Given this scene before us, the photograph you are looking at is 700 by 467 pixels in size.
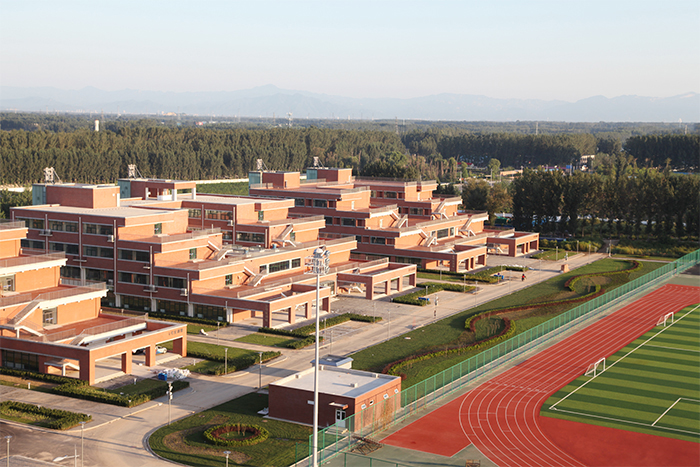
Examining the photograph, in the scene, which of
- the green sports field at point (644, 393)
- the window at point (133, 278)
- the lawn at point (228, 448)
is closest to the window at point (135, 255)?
the window at point (133, 278)

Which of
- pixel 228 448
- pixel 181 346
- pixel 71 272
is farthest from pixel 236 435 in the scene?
pixel 71 272

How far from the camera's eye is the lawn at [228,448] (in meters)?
36.9

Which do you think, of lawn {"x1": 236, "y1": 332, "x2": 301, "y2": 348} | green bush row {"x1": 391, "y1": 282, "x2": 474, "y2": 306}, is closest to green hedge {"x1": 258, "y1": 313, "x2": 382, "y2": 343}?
lawn {"x1": 236, "y1": 332, "x2": 301, "y2": 348}

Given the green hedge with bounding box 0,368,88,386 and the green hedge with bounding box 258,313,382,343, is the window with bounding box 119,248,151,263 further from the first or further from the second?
the green hedge with bounding box 0,368,88,386

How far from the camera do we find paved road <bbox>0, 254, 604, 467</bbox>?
122 ft

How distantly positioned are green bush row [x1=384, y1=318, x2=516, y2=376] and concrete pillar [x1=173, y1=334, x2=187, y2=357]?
14802 millimetres

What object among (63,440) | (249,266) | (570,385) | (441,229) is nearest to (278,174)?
(441,229)

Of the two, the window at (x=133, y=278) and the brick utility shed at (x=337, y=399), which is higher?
the window at (x=133, y=278)

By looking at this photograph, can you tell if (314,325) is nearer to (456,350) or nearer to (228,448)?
(456,350)

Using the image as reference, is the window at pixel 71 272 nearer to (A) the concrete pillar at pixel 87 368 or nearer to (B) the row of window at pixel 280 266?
(B) the row of window at pixel 280 266

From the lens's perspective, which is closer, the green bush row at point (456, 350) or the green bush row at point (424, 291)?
the green bush row at point (456, 350)

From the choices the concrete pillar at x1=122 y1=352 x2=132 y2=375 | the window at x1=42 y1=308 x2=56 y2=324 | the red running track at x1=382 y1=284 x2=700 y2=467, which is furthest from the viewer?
the window at x1=42 y1=308 x2=56 y2=324

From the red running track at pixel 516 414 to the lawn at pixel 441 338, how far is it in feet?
14.4

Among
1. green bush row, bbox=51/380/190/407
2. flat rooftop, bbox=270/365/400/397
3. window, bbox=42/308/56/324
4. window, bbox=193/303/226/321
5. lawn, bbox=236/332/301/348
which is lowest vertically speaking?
lawn, bbox=236/332/301/348
